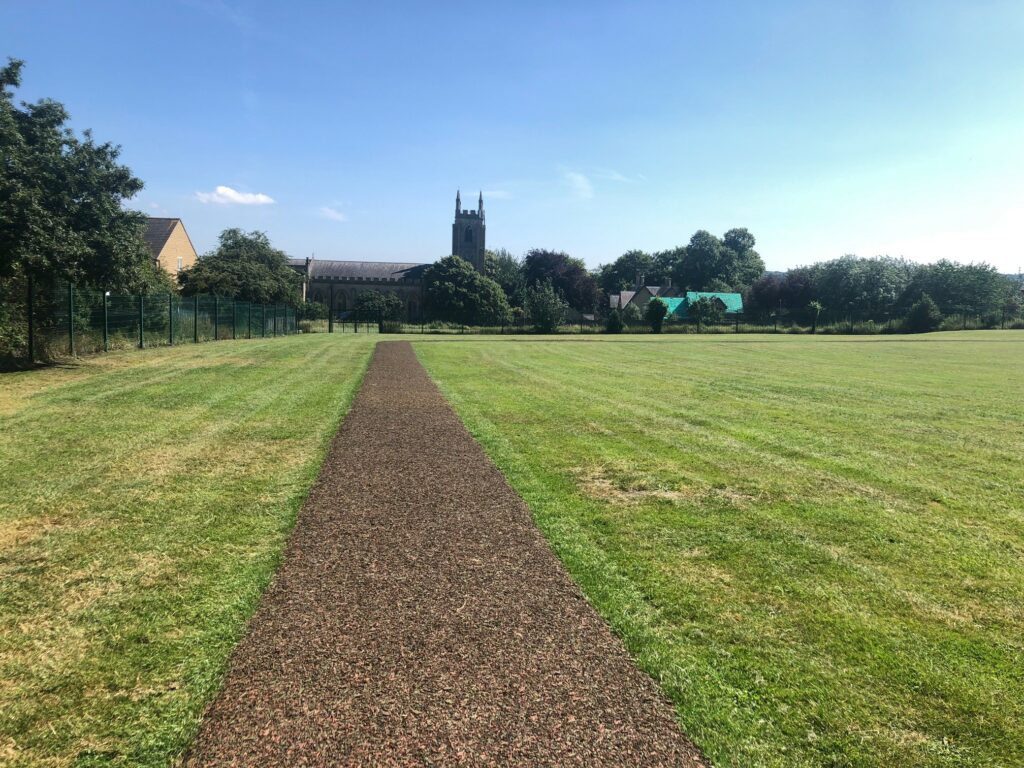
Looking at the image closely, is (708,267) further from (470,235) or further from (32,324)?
(32,324)

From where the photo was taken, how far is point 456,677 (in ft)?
9.39

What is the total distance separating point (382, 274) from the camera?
108m

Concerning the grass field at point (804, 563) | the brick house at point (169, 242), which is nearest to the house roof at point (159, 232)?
the brick house at point (169, 242)

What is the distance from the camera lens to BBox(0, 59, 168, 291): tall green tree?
1384 cm

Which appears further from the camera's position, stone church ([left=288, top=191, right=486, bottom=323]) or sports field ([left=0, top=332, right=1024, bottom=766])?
stone church ([left=288, top=191, right=486, bottom=323])

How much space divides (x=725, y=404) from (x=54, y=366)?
16.3 m

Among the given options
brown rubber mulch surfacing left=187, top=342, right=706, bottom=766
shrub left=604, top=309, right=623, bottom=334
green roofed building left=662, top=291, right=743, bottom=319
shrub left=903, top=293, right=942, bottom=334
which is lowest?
brown rubber mulch surfacing left=187, top=342, right=706, bottom=766

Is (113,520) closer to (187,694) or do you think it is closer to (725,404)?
(187,694)

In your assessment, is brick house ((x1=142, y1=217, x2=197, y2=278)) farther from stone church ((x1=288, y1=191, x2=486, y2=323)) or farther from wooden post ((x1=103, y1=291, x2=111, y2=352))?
stone church ((x1=288, y1=191, x2=486, y2=323))

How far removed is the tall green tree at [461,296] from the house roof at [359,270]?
3037 cm

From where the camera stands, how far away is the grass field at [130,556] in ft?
8.51

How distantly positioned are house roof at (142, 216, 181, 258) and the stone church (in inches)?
1840

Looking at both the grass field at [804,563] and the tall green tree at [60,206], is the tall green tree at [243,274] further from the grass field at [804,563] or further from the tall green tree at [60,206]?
the grass field at [804,563]

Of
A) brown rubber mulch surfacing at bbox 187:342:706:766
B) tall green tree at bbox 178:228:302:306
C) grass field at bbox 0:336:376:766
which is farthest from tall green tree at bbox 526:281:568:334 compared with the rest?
brown rubber mulch surfacing at bbox 187:342:706:766
